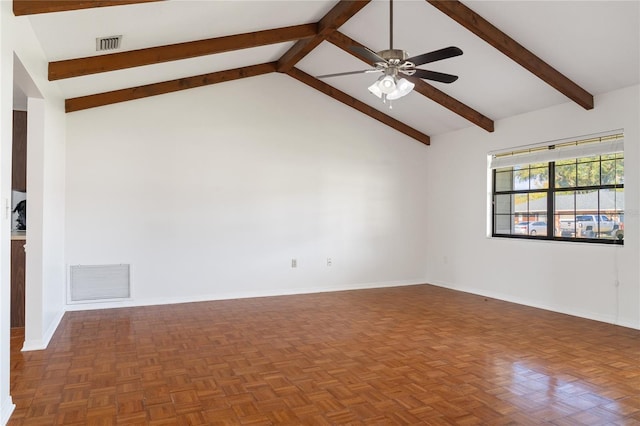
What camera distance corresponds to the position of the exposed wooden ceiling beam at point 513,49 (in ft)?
12.6

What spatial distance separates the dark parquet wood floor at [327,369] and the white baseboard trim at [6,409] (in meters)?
0.06

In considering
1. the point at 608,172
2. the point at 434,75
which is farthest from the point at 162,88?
the point at 608,172

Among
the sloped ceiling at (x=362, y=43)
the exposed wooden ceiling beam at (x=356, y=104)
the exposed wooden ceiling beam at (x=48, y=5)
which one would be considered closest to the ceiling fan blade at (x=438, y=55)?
the sloped ceiling at (x=362, y=43)

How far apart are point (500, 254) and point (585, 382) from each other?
3017mm

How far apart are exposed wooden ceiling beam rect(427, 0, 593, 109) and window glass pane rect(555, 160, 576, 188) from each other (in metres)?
0.75

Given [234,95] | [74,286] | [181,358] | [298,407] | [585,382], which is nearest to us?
[298,407]

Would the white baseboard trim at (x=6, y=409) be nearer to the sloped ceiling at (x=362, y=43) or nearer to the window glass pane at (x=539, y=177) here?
the sloped ceiling at (x=362, y=43)

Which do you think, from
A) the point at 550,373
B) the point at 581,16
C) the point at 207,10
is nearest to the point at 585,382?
the point at 550,373

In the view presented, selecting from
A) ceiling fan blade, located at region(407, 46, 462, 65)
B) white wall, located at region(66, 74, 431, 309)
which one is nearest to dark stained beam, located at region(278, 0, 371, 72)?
white wall, located at region(66, 74, 431, 309)

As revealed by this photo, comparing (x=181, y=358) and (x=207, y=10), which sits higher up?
(x=207, y=10)

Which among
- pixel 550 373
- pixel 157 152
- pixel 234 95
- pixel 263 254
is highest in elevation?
pixel 234 95

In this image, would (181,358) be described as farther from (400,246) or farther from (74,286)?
(400,246)

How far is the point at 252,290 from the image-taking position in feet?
19.2

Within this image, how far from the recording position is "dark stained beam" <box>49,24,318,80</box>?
377 centimetres
